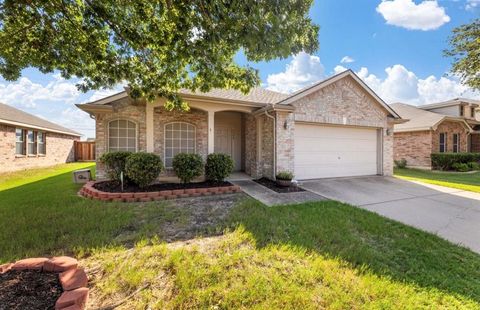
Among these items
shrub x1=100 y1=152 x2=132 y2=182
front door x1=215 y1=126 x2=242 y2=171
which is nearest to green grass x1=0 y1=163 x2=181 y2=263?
shrub x1=100 y1=152 x2=132 y2=182

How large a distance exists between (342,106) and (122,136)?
9.63m

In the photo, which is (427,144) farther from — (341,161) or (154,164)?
(154,164)

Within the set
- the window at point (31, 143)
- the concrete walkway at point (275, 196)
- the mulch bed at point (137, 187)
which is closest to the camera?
the concrete walkway at point (275, 196)

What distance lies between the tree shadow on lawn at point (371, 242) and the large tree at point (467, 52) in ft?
41.3

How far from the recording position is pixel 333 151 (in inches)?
400

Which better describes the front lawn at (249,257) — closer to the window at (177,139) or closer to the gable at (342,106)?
the window at (177,139)

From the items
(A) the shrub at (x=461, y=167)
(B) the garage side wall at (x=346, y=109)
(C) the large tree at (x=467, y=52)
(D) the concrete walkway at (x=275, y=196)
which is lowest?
(D) the concrete walkway at (x=275, y=196)

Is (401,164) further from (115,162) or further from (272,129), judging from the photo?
(115,162)

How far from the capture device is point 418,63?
45.0 ft

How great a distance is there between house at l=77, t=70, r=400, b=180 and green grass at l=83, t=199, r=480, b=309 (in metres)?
5.03

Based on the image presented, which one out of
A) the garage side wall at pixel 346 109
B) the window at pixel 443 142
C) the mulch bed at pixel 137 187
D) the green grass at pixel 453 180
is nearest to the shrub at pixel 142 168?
the mulch bed at pixel 137 187

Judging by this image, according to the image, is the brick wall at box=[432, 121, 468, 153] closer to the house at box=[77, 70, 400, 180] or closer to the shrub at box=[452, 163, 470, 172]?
the shrub at box=[452, 163, 470, 172]

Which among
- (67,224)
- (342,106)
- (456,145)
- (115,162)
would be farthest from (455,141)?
(67,224)

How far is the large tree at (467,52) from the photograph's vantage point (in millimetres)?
11117
